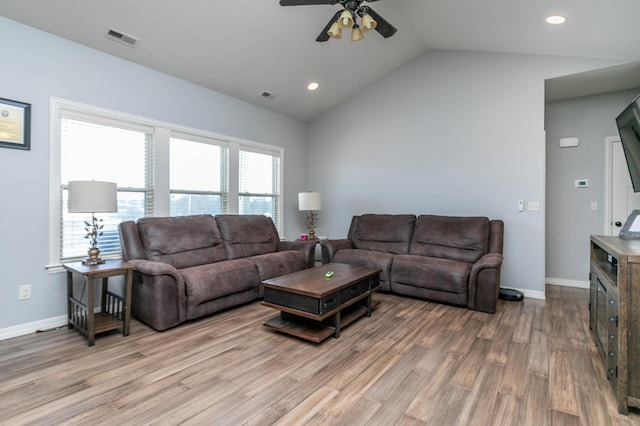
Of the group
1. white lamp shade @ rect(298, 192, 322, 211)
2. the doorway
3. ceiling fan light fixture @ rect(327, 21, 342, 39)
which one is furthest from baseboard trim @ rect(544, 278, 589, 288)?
ceiling fan light fixture @ rect(327, 21, 342, 39)

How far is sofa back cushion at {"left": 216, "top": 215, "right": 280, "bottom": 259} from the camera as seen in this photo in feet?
13.2

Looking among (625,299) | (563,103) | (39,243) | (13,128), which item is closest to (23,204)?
(39,243)

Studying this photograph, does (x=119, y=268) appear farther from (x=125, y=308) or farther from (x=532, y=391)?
(x=532, y=391)

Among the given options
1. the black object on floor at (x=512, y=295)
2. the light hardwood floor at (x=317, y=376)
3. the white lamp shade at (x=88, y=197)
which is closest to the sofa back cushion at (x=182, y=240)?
the white lamp shade at (x=88, y=197)

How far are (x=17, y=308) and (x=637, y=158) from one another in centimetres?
574

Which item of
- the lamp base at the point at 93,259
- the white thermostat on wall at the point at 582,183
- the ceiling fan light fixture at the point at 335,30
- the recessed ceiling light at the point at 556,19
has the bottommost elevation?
the lamp base at the point at 93,259

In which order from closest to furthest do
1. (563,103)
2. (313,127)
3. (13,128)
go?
(13,128)
(563,103)
(313,127)

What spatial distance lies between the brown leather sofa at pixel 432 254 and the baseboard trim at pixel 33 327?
9.77 feet

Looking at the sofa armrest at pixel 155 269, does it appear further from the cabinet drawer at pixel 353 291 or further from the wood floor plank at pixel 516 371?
the wood floor plank at pixel 516 371

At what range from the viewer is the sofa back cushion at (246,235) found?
13.2 ft

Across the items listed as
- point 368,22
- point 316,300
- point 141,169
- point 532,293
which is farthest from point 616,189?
point 141,169

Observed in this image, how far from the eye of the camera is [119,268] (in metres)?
2.71

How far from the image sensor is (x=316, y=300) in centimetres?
257

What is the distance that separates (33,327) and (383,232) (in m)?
3.97
